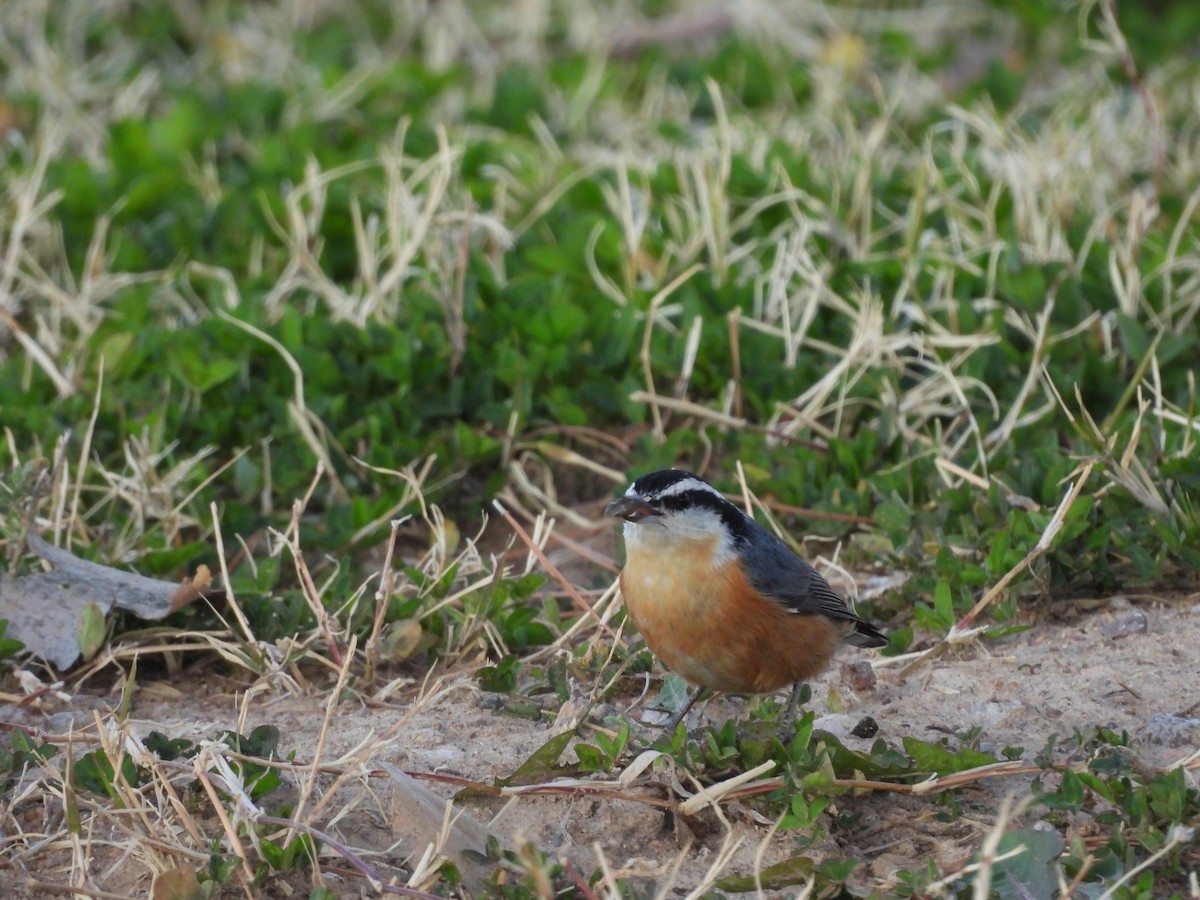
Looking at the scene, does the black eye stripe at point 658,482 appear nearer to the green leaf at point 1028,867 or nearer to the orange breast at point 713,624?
the orange breast at point 713,624

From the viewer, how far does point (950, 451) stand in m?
5.06

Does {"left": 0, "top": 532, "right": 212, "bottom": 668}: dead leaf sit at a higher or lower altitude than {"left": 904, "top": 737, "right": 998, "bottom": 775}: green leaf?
lower

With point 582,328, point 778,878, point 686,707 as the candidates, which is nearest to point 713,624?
point 686,707

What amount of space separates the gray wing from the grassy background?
352mm

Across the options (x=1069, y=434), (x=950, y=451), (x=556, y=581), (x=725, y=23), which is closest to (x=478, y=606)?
(x=556, y=581)

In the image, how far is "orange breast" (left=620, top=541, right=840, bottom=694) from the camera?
3.86 metres

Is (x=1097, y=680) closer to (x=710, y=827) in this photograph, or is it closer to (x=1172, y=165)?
(x=710, y=827)

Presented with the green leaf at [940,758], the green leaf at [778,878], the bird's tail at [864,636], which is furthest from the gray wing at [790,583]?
the green leaf at [778,878]

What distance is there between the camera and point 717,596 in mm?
3910

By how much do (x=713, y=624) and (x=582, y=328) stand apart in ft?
7.03

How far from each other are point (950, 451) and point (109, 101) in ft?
17.9

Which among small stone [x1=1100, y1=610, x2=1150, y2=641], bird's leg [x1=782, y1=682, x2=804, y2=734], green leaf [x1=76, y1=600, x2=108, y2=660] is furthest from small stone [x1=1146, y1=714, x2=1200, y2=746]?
green leaf [x1=76, y1=600, x2=108, y2=660]

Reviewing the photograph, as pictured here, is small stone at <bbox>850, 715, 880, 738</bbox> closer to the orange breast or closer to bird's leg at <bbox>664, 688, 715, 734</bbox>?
the orange breast

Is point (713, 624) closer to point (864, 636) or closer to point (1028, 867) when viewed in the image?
point (864, 636)
